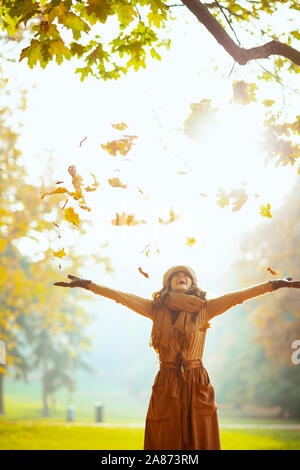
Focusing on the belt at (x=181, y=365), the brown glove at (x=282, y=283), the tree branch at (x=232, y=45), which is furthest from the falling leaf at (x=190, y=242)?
the tree branch at (x=232, y=45)

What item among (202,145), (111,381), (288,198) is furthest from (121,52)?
(111,381)

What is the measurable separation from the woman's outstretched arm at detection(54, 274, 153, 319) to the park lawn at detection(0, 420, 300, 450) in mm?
5908

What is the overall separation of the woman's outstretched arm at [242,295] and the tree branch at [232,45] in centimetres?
182

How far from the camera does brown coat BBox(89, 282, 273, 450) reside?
418cm

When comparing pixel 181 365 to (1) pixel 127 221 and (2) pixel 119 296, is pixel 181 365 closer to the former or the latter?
(2) pixel 119 296

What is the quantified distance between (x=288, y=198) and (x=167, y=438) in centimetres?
1497

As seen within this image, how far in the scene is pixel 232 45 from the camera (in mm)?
3750

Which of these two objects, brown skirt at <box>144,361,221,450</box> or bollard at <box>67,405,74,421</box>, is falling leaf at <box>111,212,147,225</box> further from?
bollard at <box>67,405,74,421</box>

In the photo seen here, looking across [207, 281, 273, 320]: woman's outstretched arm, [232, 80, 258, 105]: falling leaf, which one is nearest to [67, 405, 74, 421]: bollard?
[207, 281, 273, 320]: woman's outstretched arm

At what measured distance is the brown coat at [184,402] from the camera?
13.7 ft

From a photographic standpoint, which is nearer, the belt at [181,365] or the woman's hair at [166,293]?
the belt at [181,365]

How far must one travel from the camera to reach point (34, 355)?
31203 mm

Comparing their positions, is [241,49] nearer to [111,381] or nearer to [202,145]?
[202,145]

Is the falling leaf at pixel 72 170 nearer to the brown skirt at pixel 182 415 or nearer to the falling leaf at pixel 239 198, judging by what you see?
the falling leaf at pixel 239 198
